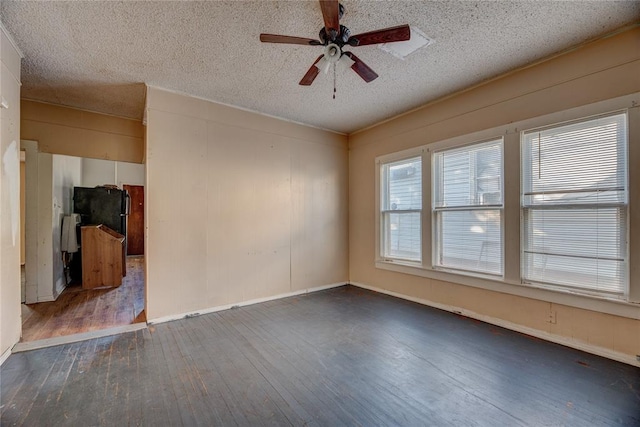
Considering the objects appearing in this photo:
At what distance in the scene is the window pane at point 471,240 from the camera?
3.27 meters

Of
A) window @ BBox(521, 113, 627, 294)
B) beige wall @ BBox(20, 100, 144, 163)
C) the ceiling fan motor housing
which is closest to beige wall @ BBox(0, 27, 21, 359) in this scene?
beige wall @ BBox(20, 100, 144, 163)

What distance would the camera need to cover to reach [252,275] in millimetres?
4129

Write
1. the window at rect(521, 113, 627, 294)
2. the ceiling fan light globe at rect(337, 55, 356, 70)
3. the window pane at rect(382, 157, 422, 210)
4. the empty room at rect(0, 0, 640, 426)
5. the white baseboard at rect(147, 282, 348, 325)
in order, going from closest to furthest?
the empty room at rect(0, 0, 640, 426) → the window at rect(521, 113, 627, 294) → the ceiling fan light globe at rect(337, 55, 356, 70) → the white baseboard at rect(147, 282, 348, 325) → the window pane at rect(382, 157, 422, 210)

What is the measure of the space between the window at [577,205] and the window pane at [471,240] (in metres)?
0.30

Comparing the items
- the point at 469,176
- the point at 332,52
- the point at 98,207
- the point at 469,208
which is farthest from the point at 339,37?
the point at 98,207

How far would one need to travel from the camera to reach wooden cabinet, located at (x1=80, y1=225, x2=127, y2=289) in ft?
15.7

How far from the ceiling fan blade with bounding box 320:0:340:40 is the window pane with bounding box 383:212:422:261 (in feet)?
9.40

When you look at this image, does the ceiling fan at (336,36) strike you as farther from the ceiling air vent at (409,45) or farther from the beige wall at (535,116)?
the beige wall at (535,116)

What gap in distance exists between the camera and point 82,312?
3.63m

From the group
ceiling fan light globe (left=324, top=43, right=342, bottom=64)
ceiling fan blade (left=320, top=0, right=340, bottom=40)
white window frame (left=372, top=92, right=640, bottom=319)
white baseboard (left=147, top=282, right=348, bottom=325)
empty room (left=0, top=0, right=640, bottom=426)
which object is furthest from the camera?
white baseboard (left=147, top=282, right=348, bottom=325)

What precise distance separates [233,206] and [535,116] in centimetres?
368

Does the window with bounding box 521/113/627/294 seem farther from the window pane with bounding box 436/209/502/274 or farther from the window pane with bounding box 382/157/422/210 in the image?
the window pane with bounding box 382/157/422/210

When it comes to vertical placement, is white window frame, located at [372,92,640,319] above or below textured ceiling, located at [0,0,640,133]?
below

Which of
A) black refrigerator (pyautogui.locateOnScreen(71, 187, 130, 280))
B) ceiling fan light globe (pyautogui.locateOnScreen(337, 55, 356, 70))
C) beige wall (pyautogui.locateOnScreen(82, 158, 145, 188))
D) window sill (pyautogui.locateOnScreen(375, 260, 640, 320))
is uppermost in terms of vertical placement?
ceiling fan light globe (pyautogui.locateOnScreen(337, 55, 356, 70))
